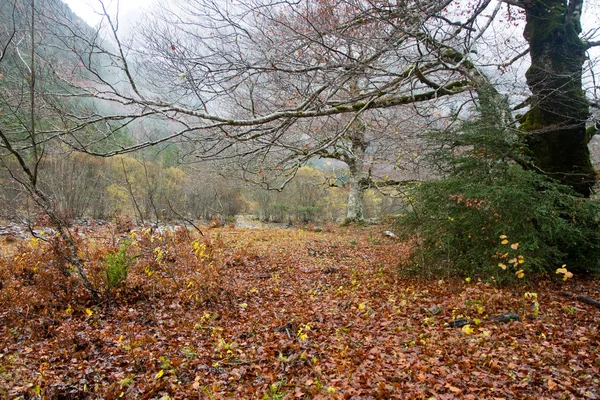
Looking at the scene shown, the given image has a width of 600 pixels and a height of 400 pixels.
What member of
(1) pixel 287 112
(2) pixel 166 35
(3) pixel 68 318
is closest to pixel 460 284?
(1) pixel 287 112

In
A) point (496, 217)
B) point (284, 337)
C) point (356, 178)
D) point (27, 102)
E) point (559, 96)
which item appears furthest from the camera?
point (356, 178)

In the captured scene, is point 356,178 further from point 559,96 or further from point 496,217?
point 496,217

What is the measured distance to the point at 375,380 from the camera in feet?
8.95

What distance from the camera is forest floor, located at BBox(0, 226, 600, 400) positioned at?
269cm

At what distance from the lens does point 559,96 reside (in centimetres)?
532

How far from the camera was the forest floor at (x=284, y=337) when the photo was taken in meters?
2.69

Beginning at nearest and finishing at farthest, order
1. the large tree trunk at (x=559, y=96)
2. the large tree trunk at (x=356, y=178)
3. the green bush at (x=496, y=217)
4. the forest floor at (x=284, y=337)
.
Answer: the forest floor at (x=284, y=337) < the green bush at (x=496, y=217) < the large tree trunk at (x=559, y=96) < the large tree trunk at (x=356, y=178)

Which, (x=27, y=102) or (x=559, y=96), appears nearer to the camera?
(x=27, y=102)

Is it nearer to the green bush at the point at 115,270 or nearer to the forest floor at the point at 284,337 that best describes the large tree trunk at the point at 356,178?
the forest floor at the point at 284,337

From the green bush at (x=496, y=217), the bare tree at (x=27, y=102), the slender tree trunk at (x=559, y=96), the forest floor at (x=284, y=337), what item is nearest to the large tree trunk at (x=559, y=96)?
the slender tree trunk at (x=559, y=96)

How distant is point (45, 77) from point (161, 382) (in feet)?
14.7

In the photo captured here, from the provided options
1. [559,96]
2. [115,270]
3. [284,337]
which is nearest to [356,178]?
[559,96]

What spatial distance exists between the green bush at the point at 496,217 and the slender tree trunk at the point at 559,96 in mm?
551

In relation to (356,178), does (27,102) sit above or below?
above
